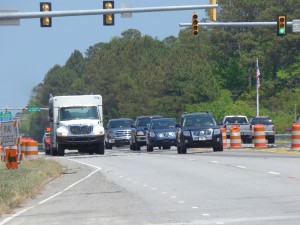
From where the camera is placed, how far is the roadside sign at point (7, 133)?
3197 cm

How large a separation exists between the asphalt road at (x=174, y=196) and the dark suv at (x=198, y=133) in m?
11.1

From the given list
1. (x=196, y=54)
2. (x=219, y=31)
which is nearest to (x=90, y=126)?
(x=219, y=31)

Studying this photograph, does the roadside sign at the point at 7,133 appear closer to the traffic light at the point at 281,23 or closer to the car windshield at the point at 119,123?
the traffic light at the point at 281,23

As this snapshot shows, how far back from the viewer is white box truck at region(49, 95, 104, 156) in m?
51.3

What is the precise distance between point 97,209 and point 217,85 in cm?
9881

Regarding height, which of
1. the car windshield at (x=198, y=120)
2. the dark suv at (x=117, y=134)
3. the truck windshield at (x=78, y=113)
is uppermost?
the truck windshield at (x=78, y=113)

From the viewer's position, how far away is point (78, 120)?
51.5m

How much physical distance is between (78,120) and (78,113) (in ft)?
1.27

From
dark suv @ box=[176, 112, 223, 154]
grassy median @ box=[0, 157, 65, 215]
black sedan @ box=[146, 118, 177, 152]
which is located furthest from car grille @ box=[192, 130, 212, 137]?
grassy median @ box=[0, 157, 65, 215]

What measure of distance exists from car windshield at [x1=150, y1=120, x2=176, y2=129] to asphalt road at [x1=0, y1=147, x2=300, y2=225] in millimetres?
19964

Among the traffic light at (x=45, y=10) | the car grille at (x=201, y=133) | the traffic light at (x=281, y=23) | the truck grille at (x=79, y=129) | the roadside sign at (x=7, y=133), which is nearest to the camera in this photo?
the roadside sign at (x=7, y=133)

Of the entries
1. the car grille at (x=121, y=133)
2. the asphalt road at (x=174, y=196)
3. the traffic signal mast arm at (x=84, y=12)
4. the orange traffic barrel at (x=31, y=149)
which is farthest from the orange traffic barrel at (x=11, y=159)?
the car grille at (x=121, y=133)

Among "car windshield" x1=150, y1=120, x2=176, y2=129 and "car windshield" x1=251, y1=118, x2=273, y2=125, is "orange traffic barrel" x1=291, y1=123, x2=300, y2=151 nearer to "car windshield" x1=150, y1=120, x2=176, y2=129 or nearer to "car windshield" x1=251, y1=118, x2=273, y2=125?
"car windshield" x1=150, y1=120, x2=176, y2=129

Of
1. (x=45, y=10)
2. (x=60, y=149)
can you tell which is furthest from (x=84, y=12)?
(x=60, y=149)
